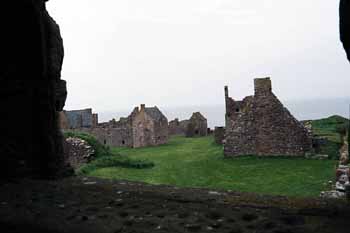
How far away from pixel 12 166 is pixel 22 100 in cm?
83

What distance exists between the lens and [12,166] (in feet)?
17.0

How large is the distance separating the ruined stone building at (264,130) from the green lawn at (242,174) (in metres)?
0.83

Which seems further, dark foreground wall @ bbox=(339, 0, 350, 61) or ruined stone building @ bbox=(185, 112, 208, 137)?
ruined stone building @ bbox=(185, 112, 208, 137)

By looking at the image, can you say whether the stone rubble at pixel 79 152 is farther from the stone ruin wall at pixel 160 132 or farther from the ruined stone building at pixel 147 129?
the stone ruin wall at pixel 160 132

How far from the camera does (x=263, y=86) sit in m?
21.6

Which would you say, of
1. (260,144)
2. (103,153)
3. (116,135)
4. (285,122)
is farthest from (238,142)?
(116,135)

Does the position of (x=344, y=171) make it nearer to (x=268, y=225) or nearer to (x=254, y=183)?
(x=254, y=183)

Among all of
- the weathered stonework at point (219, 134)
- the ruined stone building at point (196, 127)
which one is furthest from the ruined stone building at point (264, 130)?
the ruined stone building at point (196, 127)

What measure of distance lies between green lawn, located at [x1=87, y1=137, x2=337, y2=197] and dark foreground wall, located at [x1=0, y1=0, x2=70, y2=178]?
7.78 meters

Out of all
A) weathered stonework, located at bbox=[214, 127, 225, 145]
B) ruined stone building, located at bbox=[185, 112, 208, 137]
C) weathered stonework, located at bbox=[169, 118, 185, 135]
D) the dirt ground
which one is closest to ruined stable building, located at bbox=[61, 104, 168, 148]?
ruined stone building, located at bbox=[185, 112, 208, 137]

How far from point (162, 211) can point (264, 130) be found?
62.4 ft

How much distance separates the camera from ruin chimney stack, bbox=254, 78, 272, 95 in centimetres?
2153

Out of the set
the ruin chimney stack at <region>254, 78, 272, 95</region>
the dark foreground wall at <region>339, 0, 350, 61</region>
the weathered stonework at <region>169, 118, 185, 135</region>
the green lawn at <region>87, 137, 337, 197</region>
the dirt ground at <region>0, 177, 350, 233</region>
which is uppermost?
the ruin chimney stack at <region>254, 78, 272, 95</region>

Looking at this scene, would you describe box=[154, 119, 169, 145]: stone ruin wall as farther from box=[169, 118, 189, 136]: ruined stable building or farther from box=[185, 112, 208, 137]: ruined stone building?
box=[169, 118, 189, 136]: ruined stable building
